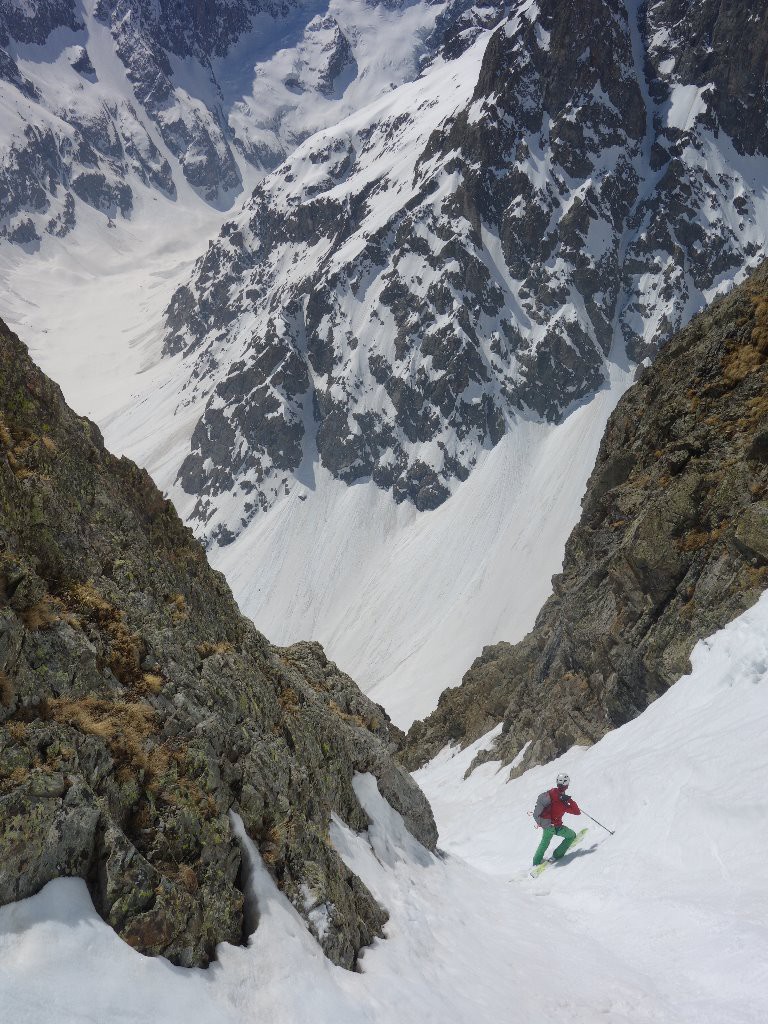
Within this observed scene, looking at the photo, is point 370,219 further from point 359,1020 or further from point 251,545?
point 359,1020

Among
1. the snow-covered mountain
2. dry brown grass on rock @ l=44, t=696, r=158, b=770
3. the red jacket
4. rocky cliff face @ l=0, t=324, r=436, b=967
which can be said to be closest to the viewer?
rocky cliff face @ l=0, t=324, r=436, b=967

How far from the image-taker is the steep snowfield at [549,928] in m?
5.84

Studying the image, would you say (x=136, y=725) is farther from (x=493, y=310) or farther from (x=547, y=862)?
(x=493, y=310)

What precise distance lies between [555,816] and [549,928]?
3.87 m

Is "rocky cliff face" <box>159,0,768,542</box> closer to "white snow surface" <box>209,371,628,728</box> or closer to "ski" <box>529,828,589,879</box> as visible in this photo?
"white snow surface" <box>209,371,628,728</box>

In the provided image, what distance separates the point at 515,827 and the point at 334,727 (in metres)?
8.19

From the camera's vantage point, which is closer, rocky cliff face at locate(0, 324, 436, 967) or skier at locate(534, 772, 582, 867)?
rocky cliff face at locate(0, 324, 436, 967)

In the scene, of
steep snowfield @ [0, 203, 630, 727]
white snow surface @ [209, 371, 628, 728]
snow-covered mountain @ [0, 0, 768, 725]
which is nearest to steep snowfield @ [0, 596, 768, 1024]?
steep snowfield @ [0, 203, 630, 727]

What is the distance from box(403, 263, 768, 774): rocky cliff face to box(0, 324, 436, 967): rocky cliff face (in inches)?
515

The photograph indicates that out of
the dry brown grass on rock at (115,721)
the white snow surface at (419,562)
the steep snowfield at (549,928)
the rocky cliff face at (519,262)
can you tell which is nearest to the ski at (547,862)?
the steep snowfield at (549,928)

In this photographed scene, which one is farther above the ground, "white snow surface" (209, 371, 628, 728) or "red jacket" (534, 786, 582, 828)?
"red jacket" (534, 786, 582, 828)

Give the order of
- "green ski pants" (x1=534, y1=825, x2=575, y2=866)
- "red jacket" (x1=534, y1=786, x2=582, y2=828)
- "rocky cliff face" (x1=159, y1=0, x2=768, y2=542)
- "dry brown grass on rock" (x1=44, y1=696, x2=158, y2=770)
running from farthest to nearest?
1. "rocky cliff face" (x1=159, y1=0, x2=768, y2=542)
2. "red jacket" (x1=534, y1=786, x2=582, y2=828)
3. "green ski pants" (x1=534, y1=825, x2=575, y2=866)
4. "dry brown grass on rock" (x1=44, y1=696, x2=158, y2=770)

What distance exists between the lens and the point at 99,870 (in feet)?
21.1

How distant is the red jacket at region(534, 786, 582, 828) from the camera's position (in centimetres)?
1446
